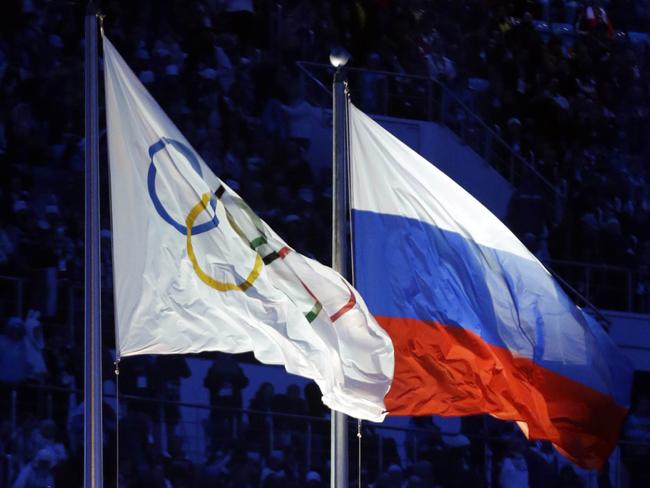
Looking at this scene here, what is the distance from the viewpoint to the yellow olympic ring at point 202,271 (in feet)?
39.2

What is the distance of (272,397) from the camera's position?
17.9 metres

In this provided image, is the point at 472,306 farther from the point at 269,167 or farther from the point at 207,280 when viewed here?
the point at 269,167

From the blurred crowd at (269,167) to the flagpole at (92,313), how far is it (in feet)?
15.0

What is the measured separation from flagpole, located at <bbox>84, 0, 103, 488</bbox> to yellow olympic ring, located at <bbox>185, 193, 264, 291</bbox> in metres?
0.67

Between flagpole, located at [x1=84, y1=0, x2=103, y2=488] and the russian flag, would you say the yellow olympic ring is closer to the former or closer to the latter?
flagpole, located at [x1=84, y1=0, x2=103, y2=488]

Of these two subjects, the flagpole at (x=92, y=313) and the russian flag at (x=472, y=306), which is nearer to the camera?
the flagpole at (x=92, y=313)

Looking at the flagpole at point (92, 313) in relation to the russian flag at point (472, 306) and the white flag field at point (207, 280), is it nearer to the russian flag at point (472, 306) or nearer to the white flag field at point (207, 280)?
the white flag field at point (207, 280)

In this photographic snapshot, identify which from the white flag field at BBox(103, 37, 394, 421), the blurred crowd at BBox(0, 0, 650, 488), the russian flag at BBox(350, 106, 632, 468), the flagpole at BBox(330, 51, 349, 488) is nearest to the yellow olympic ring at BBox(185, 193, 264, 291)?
the white flag field at BBox(103, 37, 394, 421)

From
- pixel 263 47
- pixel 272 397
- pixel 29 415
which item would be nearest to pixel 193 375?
pixel 272 397

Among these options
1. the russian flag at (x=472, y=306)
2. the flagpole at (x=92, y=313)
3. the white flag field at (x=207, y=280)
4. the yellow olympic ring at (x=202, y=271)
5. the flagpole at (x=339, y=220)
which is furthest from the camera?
the russian flag at (x=472, y=306)

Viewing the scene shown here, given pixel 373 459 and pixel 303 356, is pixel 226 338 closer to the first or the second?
pixel 303 356

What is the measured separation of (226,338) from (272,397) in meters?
5.94

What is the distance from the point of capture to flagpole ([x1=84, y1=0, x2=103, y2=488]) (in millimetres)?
11367

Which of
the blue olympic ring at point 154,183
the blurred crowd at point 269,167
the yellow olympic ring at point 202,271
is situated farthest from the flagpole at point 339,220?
the blurred crowd at point 269,167
